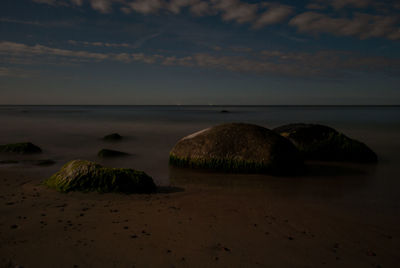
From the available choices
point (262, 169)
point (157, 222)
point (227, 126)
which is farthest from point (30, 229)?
point (227, 126)

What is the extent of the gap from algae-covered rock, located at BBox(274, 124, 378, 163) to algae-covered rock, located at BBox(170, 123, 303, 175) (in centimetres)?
179

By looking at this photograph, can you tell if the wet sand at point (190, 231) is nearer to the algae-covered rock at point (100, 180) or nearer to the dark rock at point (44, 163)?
the algae-covered rock at point (100, 180)

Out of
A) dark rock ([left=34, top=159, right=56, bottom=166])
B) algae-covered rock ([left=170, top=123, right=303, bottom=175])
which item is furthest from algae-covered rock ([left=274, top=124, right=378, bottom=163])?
dark rock ([left=34, top=159, right=56, bottom=166])

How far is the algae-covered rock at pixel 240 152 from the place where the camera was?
246 inches

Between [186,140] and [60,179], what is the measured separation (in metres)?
3.07

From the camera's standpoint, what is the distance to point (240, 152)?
6.41m

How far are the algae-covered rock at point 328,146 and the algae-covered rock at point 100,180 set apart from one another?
5.22 metres

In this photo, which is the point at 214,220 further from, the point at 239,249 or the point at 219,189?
the point at 219,189

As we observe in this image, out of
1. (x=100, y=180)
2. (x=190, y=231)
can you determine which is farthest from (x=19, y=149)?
(x=190, y=231)

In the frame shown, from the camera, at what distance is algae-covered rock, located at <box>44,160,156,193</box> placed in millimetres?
4664

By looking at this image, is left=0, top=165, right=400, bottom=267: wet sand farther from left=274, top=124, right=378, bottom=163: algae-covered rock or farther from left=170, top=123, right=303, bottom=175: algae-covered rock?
left=274, top=124, right=378, bottom=163: algae-covered rock

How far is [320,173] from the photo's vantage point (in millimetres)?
6652

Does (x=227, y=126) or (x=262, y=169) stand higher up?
(x=227, y=126)

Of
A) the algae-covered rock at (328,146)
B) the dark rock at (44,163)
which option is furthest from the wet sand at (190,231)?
the algae-covered rock at (328,146)
